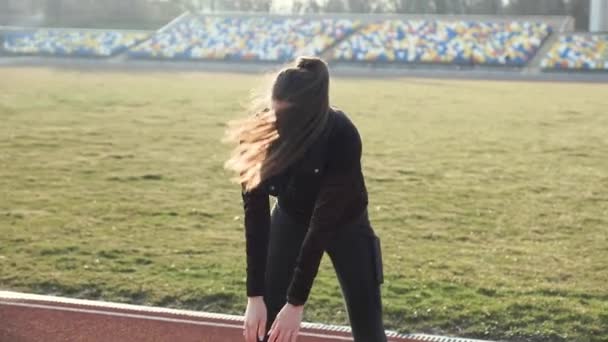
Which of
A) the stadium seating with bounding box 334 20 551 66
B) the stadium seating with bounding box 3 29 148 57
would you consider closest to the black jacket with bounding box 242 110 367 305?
the stadium seating with bounding box 334 20 551 66

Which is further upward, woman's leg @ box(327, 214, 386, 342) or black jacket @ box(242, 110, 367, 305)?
black jacket @ box(242, 110, 367, 305)

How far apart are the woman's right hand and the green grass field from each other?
7.19 feet

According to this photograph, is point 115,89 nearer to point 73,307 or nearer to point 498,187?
point 498,187

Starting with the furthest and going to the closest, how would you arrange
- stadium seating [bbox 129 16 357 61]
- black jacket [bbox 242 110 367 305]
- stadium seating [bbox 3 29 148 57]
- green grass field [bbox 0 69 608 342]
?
stadium seating [bbox 3 29 148 57] → stadium seating [bbox 129 16 357 61] → green grass field [bbox 0 69 608 342] → black jacket [bbox 242 110 367 305]

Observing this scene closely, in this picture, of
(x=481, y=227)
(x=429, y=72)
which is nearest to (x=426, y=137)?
(x=481, y=227)

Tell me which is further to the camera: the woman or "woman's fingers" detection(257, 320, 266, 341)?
"woman's fingers" detection(257, 320, 266, 341)

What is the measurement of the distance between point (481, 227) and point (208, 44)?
30.9 metres

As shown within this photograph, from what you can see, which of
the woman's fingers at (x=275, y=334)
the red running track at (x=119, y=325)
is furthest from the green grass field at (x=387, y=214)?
the woman's fingers at (x=275, y=334)

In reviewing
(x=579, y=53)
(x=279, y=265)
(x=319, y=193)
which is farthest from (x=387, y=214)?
(x=579, y=53)

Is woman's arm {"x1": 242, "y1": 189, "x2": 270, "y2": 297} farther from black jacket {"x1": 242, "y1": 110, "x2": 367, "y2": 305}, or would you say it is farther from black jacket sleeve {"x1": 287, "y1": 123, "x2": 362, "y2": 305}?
black jacket sleeve {"x1": 287, "y1": 123, "x2": 362, "y2": 305}

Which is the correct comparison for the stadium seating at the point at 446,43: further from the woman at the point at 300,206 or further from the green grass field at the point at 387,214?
the woman at the point at 300,206

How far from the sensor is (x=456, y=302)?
6234mm

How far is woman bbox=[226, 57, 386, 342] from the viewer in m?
3.47

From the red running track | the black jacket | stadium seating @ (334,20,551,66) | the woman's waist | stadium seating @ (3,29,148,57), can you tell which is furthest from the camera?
stadium seating @ (3,29,148,57)
